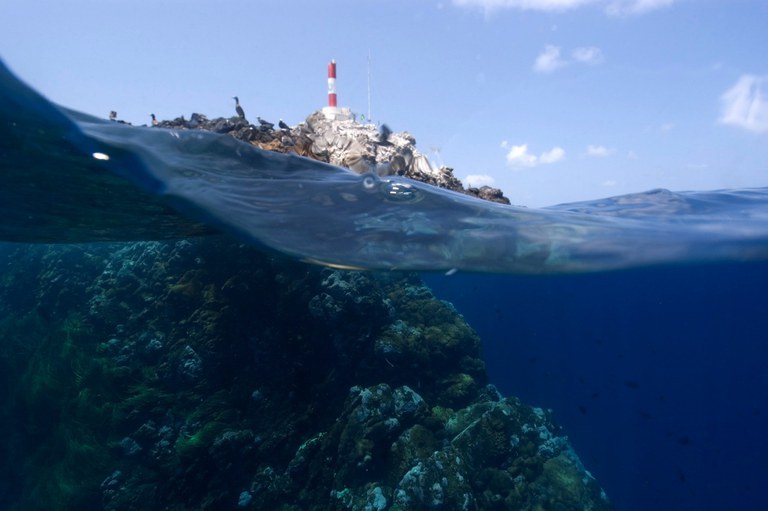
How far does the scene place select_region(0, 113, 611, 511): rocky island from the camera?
9133 mm

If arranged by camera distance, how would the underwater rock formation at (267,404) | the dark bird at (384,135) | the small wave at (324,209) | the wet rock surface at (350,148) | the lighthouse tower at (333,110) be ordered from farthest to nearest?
the lighthouse tower at (333,110), the dark bird at (384,135), the wet rock surface at (350,148), the underwater rock formation at (267,404), the small wave at (324,209)

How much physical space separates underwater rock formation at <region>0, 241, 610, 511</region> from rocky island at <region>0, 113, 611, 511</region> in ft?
0.14

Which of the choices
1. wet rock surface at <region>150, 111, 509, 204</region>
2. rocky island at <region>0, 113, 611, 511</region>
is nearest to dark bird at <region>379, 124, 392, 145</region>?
wet rock surface at <region>150, 111, 509, 204</region>

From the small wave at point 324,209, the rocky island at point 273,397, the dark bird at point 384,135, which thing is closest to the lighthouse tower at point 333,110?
the dark bird at point 384,135

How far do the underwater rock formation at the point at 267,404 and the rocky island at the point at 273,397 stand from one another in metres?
0.04

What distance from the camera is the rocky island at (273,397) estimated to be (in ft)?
30.0

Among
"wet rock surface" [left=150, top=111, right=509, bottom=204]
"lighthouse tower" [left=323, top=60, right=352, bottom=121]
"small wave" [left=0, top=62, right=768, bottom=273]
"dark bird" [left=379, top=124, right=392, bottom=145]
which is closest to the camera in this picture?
"small wave" [left=0, top=62, right=768, bottom=273]

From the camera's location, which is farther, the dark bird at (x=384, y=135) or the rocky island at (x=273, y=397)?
the dark bird at (x=384, y=135)

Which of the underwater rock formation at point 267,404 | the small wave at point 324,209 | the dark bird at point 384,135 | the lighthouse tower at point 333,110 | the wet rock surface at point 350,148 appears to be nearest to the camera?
the small wave at point 324,209

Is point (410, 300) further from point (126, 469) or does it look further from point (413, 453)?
point (126, 469)

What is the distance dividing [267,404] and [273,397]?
0.22 meters

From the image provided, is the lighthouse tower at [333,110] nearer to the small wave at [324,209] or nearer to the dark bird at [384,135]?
the dark bird at [384,135]

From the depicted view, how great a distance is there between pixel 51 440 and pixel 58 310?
453cm

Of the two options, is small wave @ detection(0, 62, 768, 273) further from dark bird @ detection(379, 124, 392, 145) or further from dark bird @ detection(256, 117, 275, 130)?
dark bird @ detection(379, 124, 392, 145)
